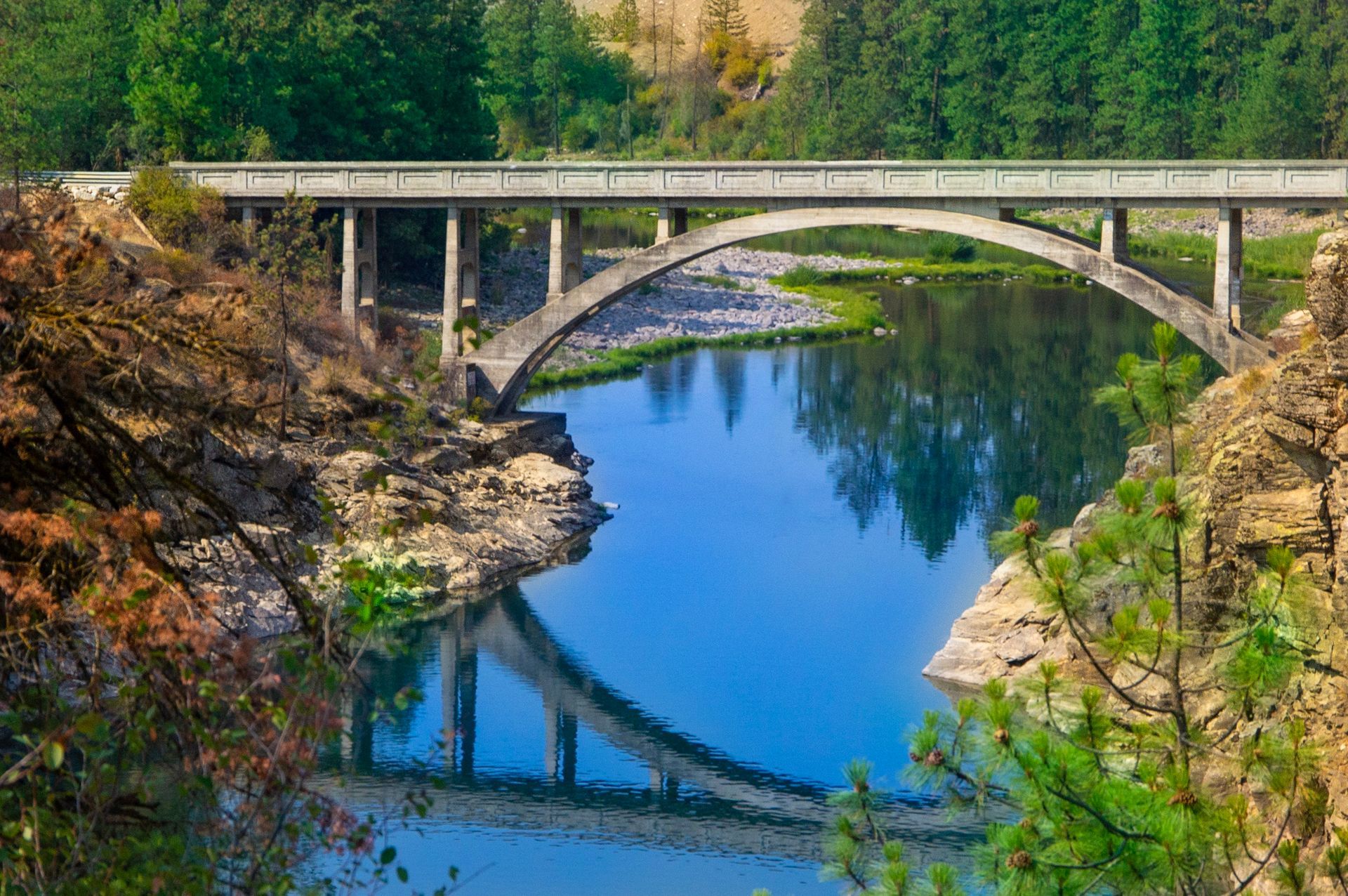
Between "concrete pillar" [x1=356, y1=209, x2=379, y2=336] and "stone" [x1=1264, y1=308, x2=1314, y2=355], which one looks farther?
"concrete pillar" [x1=356, y1=209, x2=379, y2=336]

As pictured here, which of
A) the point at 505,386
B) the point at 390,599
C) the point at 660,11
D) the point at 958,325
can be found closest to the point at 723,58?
the point at 660,11

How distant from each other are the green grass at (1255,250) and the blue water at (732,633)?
11.5m

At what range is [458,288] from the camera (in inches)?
1160

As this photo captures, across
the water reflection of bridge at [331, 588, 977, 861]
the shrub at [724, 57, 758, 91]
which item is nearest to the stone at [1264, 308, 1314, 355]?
the water reflection of bridge at [331, 588, 977, 861]

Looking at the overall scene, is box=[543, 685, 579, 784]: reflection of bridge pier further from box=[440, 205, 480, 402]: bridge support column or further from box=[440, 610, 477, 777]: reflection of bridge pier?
box=[440, 205, 480, 402]: bridge support column

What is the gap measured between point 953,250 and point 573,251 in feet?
110

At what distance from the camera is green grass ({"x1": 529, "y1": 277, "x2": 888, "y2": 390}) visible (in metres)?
41.2

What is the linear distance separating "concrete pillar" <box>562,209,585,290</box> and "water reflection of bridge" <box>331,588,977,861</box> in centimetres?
1033

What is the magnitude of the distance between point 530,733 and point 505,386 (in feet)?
37.0

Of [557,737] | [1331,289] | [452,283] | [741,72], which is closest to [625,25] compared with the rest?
[741,72]

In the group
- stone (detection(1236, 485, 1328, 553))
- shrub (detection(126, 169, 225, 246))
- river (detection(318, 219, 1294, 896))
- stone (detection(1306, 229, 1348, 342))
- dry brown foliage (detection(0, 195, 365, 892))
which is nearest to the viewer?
dry brown foliage (detection(0, 195, 365, 892))

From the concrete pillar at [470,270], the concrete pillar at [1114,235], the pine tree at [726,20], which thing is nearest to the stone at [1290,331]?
the concrete pillar at [1114,235]

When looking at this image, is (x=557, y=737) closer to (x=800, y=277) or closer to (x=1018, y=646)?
(x=1018, y=646)

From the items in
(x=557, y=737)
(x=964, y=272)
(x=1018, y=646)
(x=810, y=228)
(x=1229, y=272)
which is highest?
(x=810, y=228)
